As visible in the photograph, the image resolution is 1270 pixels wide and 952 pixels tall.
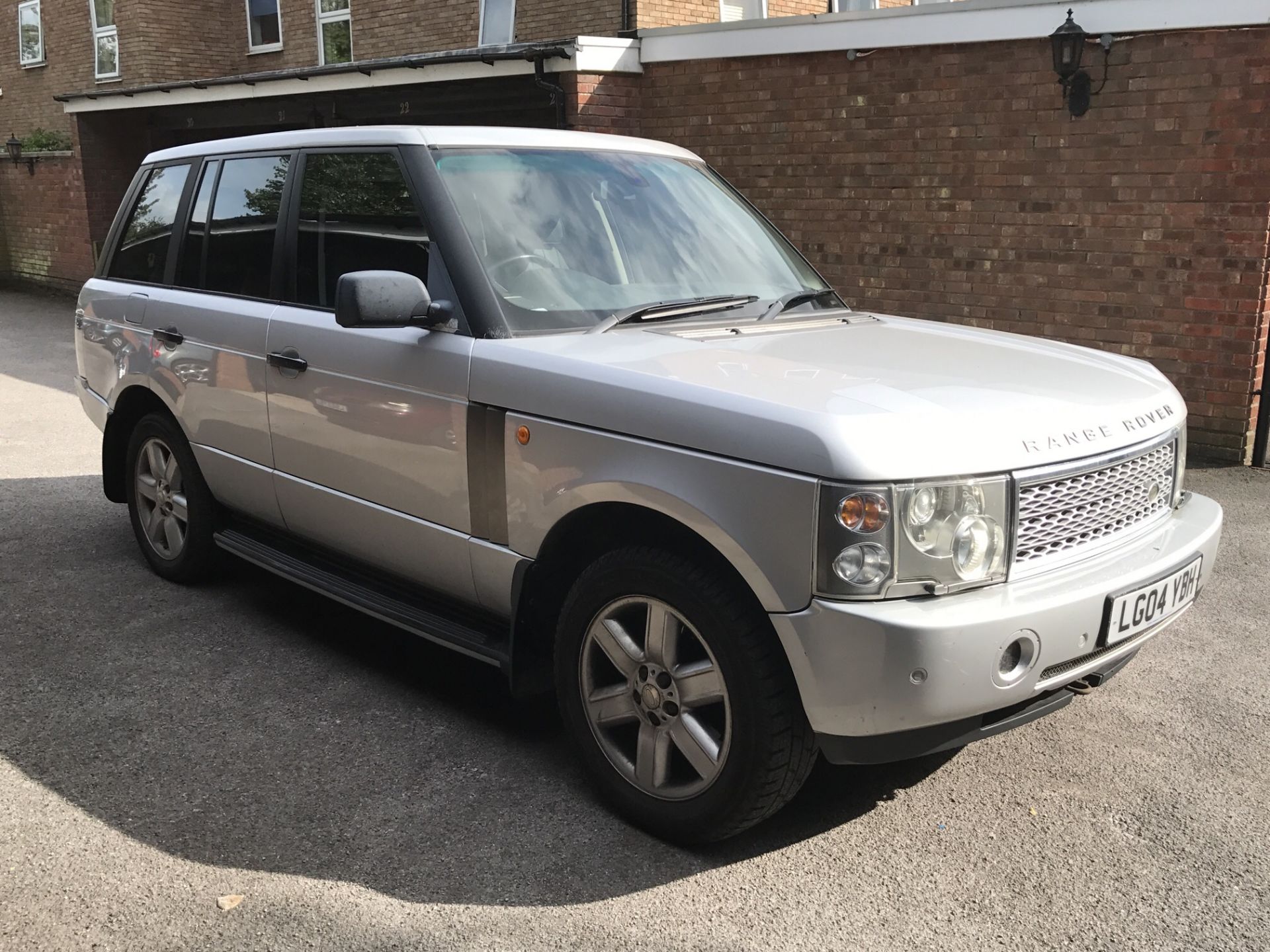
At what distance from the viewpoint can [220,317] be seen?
4.73 metres

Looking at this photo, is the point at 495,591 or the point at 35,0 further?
the point at 35,0

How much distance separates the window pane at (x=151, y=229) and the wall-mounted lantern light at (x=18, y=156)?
55.6 ft

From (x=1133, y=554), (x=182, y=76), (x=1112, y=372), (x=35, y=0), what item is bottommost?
(x=1133, y=554)

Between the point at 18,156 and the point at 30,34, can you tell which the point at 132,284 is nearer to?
the point at 18,156

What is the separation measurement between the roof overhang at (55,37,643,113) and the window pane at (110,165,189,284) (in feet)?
22.0

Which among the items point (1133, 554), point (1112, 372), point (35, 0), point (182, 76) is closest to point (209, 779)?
point (1133, 554)

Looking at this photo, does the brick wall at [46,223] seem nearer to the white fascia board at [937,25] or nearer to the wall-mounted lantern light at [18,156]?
the wall-mounted lantern light at [18,156]

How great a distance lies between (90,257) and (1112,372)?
62.0 ft

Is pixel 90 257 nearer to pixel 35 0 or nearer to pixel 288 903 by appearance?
pixel 35 0

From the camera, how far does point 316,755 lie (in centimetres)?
382

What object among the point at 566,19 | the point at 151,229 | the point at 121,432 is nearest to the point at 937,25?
the point at 566,19

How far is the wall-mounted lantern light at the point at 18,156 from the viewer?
66.3ft

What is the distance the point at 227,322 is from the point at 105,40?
21327 millimetres

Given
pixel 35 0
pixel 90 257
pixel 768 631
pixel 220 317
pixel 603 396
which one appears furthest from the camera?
pixel 35 0
